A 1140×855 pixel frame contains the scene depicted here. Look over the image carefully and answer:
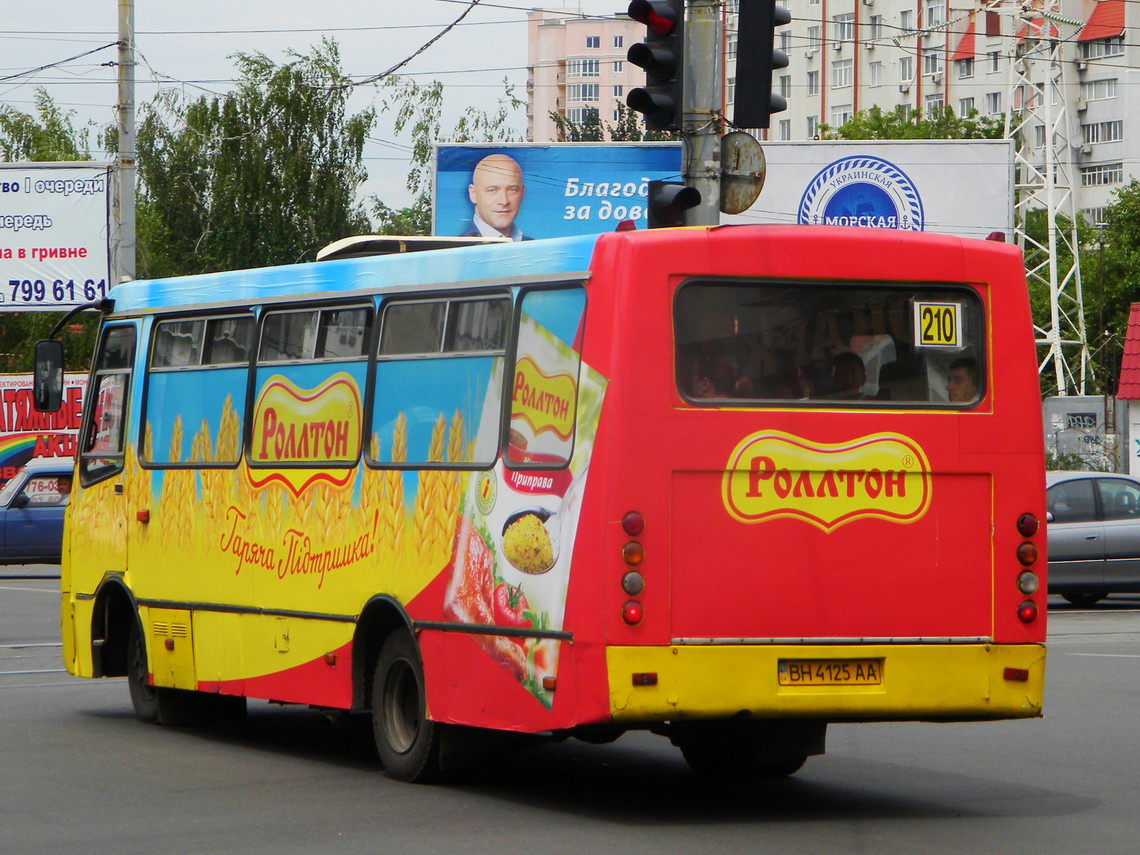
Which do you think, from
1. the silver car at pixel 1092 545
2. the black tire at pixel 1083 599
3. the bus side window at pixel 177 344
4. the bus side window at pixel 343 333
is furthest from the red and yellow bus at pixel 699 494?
the black tire at pixel 1083 599

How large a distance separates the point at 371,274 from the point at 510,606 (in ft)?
7.64

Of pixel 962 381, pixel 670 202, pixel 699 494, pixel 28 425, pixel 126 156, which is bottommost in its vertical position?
pixel 699 494

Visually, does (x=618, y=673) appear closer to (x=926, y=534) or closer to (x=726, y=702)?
(x=726, y=702)

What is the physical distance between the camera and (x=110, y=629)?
43.2 ft

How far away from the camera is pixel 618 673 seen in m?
8.45

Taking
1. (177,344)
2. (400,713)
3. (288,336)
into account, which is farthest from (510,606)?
(177,344)

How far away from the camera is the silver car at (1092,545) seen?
22578 millimetres

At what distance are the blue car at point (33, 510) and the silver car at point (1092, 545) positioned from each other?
15.3 meters

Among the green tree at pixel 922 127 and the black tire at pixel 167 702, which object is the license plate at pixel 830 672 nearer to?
the black tire at pixel 167 702

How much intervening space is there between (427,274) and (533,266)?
101 cm

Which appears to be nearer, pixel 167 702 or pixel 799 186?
pixel 167 702

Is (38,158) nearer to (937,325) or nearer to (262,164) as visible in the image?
(262,164)

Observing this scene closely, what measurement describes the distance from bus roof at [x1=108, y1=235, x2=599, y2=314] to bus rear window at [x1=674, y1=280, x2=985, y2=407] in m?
0.64

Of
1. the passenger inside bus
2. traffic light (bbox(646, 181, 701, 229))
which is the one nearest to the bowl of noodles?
the passenger inside bus
